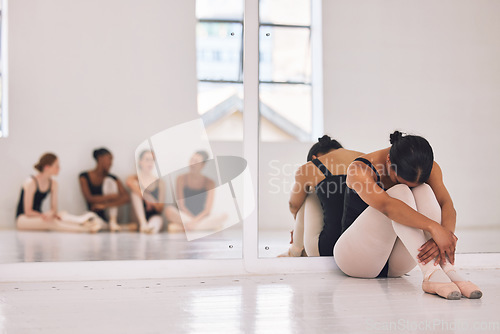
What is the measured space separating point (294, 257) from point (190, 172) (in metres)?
1.70

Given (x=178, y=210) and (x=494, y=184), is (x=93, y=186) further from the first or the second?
(x=494, y=184)

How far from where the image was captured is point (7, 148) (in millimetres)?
4199

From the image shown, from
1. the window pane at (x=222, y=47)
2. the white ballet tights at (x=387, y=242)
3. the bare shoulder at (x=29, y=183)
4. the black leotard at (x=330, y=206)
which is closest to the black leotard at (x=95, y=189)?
the bare shoulder at (x=29, y=183)

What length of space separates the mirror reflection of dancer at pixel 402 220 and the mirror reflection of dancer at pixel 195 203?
2.46 ft

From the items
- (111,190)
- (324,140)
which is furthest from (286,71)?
(111,190)

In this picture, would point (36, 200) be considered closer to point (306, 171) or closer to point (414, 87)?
point (306, 171)

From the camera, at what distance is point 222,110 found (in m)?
2.53

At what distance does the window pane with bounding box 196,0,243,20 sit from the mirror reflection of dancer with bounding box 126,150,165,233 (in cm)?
161

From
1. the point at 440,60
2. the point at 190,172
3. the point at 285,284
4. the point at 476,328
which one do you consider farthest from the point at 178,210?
the point at 476,328

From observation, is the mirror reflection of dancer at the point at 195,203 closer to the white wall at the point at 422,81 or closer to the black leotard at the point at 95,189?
the black leotard at the point at 95,189

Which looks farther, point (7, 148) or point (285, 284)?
point (7, 148)

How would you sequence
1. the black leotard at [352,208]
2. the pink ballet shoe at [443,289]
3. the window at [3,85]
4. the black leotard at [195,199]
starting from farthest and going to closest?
the window at [3,85] < the black leotard at [195,199] < the black leotard at [352,208] < the pink ballet shoe at [443,289]

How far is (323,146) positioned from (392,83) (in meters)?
0.47

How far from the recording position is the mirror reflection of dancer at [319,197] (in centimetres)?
206
